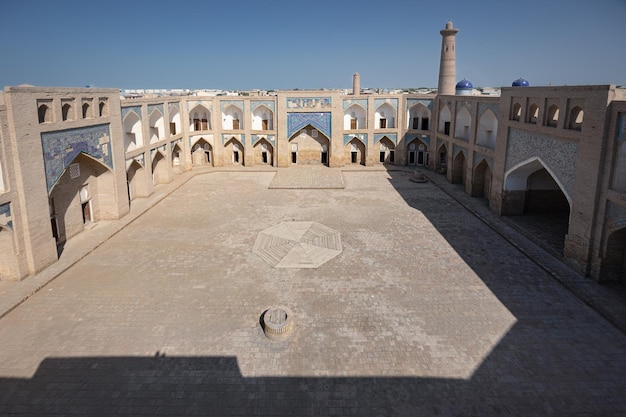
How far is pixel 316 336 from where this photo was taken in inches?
A: 279

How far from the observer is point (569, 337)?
700 cm

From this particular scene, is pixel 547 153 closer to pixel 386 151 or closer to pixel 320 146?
pixel 386 151

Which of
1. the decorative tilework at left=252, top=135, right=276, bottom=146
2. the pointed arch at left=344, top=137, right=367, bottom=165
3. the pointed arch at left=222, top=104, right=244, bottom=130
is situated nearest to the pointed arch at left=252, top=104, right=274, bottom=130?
the decorative tilework at left=252, top=135, right=276, bottom=146

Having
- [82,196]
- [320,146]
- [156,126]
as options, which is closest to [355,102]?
[320,146]

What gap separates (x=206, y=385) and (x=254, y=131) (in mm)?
16778

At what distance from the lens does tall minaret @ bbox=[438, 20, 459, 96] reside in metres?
21.6

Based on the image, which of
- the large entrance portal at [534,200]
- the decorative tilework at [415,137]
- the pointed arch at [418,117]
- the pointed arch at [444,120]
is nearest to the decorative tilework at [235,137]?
the decorative tilework at [415,137]

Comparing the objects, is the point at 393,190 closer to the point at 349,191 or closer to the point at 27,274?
the point at 349,191

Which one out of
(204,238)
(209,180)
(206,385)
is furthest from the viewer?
(209,180)

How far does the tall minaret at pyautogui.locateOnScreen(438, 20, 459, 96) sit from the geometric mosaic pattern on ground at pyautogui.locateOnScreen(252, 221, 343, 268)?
13364 mm

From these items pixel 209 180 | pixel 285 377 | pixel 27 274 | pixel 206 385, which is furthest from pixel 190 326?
pixel 209 180

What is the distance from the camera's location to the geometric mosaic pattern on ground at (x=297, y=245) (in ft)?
33.4

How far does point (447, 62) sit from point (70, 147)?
18.1m

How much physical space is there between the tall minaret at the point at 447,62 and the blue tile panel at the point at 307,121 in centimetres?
641
